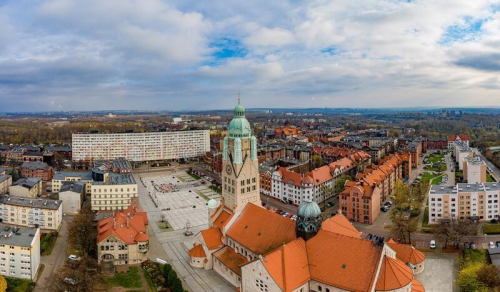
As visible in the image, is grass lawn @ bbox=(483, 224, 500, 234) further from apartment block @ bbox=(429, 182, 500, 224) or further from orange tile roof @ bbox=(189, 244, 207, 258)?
orange tile roof @ bbox=(189, 244, 207, 258)

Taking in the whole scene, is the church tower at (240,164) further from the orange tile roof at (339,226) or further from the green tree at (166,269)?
the orange tile roof at (339,226)

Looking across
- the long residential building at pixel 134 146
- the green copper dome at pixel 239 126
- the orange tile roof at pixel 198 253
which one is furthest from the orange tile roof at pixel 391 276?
the long residential building at pixel 134 146

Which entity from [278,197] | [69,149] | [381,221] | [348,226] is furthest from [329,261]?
[69,149]

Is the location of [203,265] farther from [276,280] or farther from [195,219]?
[195,219]

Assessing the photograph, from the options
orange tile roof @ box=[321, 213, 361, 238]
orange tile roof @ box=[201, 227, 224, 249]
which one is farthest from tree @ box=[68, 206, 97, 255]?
orange tile roof @ box=[321, 213, 361, 238]

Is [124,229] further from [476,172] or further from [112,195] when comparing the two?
[476,172]
